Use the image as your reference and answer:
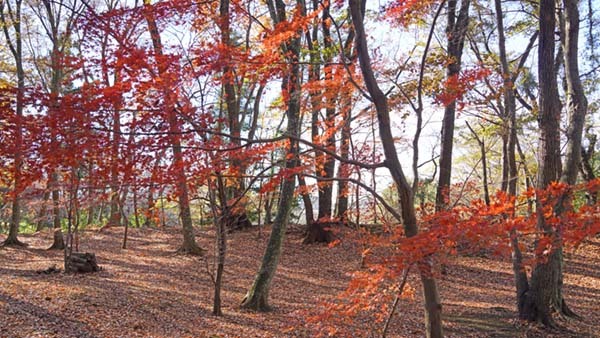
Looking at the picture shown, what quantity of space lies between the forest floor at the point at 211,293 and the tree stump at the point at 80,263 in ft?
0.84

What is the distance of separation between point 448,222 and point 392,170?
79 cm

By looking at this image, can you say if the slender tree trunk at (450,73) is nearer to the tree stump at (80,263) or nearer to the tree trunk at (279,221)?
the tree trunk at (279,221)

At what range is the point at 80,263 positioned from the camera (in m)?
9.72

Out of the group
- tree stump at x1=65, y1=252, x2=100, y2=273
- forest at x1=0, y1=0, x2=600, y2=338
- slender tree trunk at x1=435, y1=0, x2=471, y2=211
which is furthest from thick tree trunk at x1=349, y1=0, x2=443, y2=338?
tree stump at x1=65, y1=252, x2=100, y2=273

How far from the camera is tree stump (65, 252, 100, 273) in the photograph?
9633 mm

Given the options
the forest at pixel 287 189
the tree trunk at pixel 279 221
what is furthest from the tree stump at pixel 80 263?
the tree trunk at pixel 279 221

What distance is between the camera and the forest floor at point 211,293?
6496mm

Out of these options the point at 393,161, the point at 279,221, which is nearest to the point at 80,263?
the point at 279,221

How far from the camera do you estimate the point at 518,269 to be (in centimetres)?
724

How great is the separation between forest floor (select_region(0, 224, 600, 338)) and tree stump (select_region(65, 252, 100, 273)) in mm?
257

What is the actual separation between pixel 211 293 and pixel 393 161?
5761mm

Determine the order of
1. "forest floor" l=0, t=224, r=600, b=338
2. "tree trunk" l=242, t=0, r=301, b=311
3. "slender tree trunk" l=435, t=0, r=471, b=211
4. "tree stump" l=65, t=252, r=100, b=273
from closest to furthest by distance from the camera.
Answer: "forest floor" l=0, t=224, r=600, b=338, "tree trunk" l=242, t=0, r=301, b=311, "tree stump" l=65, t=252, r=100, b=273, "slender tree trunk" l=435, t=0, r=471, b=211

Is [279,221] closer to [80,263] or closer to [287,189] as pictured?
→ [287,189]

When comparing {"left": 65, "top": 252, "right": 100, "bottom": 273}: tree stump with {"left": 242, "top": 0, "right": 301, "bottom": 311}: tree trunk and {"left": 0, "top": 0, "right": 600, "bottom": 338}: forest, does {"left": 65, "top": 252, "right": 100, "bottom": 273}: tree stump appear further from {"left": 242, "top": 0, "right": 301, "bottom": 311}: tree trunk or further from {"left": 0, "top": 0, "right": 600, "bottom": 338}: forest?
{"left": 242, "top": 0, "right": 301, "bottom": 311}: tree trunk
